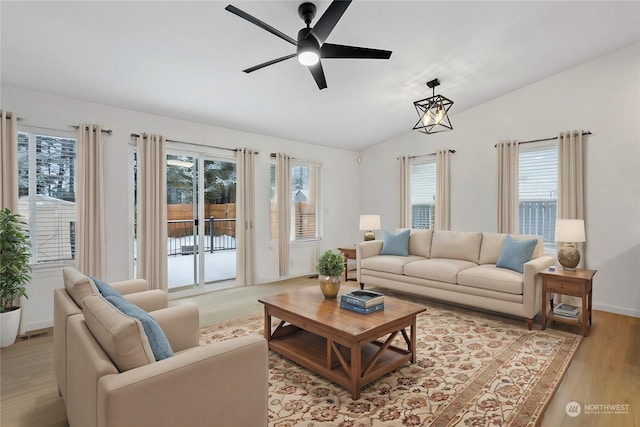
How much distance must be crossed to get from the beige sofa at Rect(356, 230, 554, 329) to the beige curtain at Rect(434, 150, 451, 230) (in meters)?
0.68

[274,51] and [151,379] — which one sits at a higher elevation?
[274,51]

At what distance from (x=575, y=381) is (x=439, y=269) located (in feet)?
6.01

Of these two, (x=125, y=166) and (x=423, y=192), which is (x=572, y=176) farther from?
(x=125, y=166)

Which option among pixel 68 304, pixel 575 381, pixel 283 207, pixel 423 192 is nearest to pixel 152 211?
pixel 283 207

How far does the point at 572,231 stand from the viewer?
Answer: 3.64m

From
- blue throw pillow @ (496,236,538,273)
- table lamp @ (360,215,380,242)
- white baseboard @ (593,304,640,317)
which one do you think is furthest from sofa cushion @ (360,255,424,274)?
white baseboard @ (593,304,640,317)

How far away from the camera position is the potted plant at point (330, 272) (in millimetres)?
2947

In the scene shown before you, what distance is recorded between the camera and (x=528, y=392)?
2.31m

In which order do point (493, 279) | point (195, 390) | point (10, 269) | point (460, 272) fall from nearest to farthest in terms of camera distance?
1. point (195, 390)
2. point (10, 269)
3. point (493, 279)
4. point (460, 272)

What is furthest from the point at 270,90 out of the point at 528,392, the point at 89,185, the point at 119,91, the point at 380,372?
the point at 528,392

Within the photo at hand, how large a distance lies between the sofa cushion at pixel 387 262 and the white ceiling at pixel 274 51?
228 centimetres

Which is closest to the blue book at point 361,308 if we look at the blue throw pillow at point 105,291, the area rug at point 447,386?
the area rug at point 447,386

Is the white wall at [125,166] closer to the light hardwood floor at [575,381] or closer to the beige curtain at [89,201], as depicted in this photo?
the beige curtain at [89,201]

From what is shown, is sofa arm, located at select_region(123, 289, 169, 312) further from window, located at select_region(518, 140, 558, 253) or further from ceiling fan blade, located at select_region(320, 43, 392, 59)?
window, located at select_region(518, 140, 558, 253)
